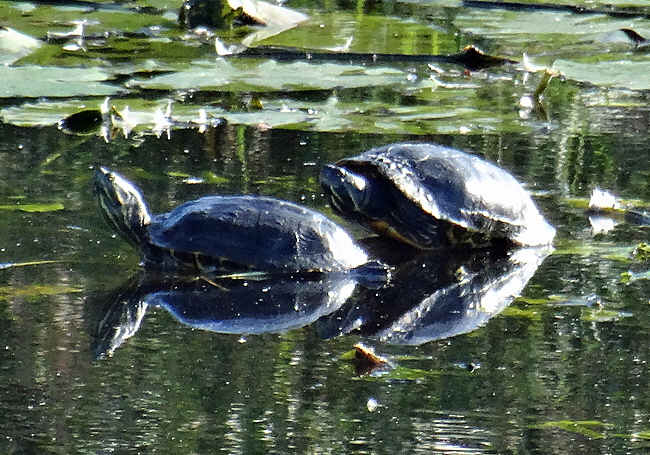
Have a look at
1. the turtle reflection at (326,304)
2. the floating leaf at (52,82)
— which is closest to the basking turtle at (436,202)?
the turtle reflection at (326,304)

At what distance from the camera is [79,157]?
14.8ft

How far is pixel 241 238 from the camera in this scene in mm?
3225

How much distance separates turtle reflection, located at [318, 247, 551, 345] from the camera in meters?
2.87

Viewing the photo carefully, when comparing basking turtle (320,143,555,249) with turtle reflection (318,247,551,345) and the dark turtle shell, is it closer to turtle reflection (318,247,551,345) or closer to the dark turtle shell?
turtle reflection (318,247,551,345)

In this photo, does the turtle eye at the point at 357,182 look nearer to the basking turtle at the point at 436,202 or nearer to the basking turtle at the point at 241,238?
the basking turtle at the point at 436,202

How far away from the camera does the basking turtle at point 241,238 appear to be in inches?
127

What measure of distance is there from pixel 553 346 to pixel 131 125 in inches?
105

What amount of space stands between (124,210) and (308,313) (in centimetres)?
73

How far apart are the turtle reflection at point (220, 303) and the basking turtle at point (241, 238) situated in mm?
52

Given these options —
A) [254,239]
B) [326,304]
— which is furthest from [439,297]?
[254,239]

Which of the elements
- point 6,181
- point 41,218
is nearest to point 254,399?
point 41,218

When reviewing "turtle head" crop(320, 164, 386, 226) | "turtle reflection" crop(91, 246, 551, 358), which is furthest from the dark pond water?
"turtle head" crop(320, 164, 386, 226)

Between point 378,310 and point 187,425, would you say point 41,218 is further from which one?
point 187,425

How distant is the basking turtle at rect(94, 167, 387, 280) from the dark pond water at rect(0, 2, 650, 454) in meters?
0.07
